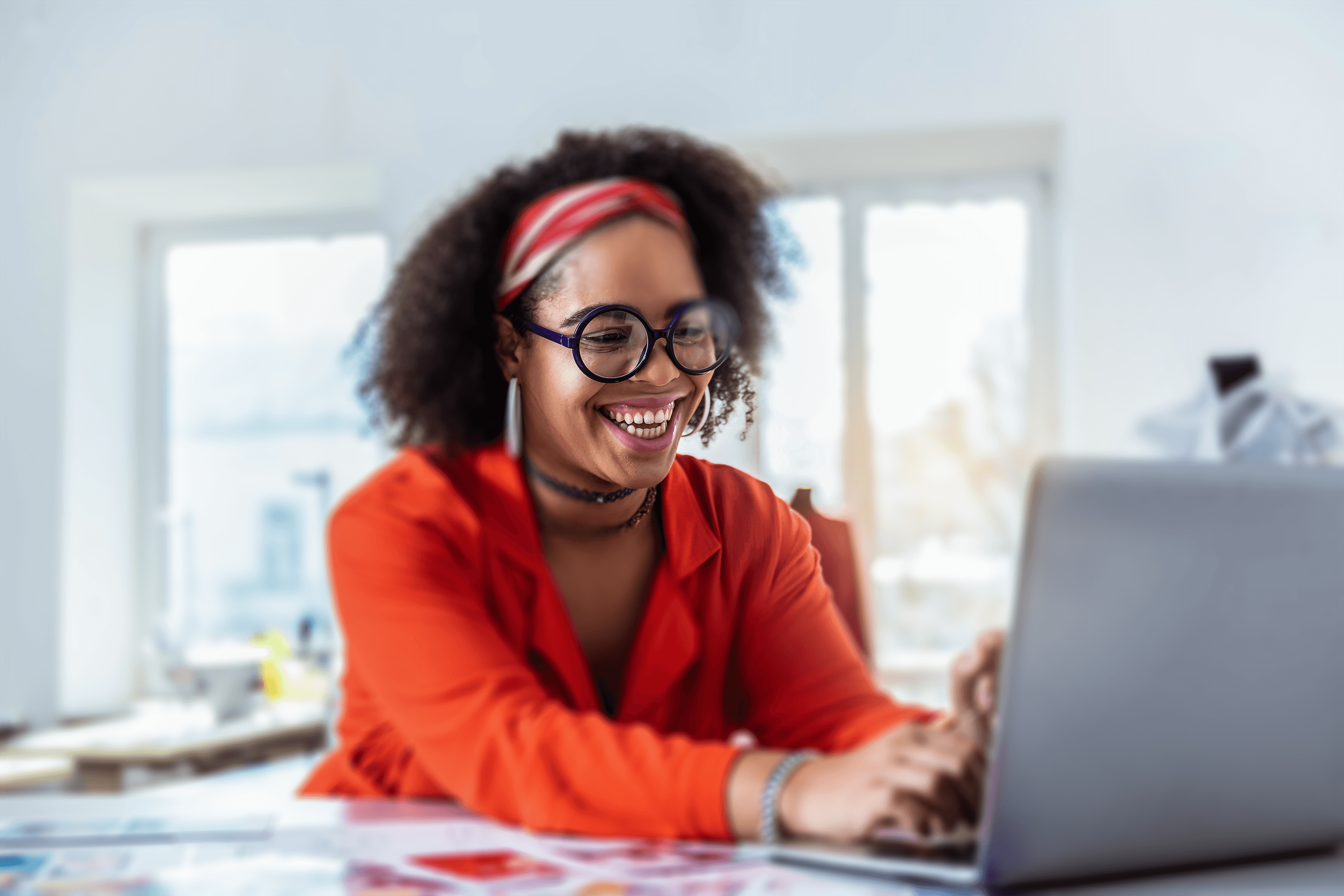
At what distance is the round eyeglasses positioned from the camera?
58cm

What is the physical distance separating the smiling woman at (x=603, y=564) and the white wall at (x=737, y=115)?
0.54 meters

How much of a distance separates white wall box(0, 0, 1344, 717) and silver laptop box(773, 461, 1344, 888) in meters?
1.01

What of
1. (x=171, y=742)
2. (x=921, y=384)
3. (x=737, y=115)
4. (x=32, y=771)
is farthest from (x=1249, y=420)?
(x=32, y=771)

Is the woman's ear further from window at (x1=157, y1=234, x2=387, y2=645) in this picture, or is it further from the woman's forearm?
window at (x1=157, y1=234, x2=387, y2=645)

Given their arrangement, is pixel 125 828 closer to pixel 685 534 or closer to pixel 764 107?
pixel 685 534

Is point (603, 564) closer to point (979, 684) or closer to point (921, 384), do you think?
point (979, 684)

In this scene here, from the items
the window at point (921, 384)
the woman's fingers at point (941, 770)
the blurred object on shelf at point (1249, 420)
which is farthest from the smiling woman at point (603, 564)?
the blurred object on shelf at point (1249, 420)

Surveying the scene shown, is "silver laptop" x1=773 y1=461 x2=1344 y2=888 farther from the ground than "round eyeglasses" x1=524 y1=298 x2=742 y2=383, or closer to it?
closer to it

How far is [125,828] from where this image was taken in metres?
0.59

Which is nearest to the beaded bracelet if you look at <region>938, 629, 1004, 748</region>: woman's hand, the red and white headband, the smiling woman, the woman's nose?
the smiling woman

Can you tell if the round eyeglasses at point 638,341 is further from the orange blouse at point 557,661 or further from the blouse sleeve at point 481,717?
the blouse sleeve at point 481,717

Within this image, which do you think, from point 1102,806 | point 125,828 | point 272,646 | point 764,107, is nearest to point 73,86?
point 272,646

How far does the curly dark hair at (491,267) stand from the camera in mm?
731

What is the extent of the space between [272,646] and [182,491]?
330mm
